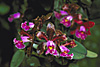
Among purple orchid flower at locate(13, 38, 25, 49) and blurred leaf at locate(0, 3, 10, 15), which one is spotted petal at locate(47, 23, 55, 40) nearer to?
purple orchid flower at locate(13, 38, 25, 49)

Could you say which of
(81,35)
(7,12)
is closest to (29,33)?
(81,35)

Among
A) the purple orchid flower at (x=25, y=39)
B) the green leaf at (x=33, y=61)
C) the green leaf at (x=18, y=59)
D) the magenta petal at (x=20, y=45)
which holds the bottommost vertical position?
A: the green leaf at (x=33, y=61)

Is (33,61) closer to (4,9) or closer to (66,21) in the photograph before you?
(66,21)

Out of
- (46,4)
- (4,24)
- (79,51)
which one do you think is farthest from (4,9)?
(79,51)

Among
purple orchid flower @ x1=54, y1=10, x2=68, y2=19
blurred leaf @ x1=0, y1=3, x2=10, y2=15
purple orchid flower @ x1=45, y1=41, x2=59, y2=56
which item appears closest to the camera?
purple orchid flower @ x1=45, y1=41, x2=59, y2=56

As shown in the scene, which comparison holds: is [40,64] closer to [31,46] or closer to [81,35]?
[31,46]

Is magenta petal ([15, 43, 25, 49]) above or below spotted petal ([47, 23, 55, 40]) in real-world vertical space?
below

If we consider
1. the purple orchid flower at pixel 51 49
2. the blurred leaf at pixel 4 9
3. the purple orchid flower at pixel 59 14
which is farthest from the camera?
the blurred leaf at pixel 4 9

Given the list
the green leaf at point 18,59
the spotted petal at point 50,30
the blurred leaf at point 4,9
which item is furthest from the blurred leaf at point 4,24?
the spotted petal at point 50,30

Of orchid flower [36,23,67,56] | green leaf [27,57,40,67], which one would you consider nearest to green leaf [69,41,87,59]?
orchid flower [36,23,67,56]

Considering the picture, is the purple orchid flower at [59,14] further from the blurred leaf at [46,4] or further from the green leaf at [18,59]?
the green leaf at [18,59]

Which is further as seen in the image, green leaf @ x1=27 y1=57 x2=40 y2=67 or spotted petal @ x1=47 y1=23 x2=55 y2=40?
green leaf @ x1=27 y1=57 x2=40 y2=67
